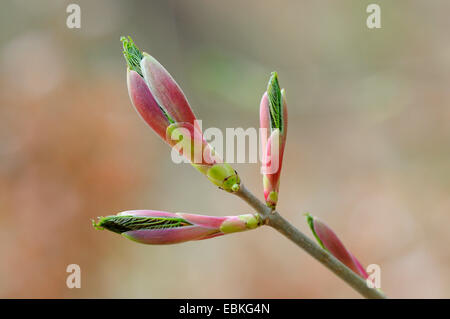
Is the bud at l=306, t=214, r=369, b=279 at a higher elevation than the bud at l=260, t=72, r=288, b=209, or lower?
lower

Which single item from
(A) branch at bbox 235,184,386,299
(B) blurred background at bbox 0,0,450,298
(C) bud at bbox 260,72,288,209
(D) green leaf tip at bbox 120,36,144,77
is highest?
(B) blurred background at bbox 0,0,450,298

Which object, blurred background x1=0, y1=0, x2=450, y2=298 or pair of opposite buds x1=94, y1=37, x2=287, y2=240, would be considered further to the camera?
blurred background x1=0, y1=0, x2=450, y2=298

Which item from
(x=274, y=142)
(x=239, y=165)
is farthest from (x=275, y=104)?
(x=239, y=165)

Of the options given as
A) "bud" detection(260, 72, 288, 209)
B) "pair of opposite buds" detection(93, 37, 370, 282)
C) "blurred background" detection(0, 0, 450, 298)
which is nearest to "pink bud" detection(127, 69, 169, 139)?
"pair of opposite buds" detection(93, 37, 370, 282)

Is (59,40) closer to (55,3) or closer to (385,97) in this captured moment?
(55,3)

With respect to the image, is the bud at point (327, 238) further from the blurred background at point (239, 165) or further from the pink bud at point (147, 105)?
the blurred background at point (239, 165)

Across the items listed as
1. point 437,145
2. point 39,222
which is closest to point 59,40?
point 39,222

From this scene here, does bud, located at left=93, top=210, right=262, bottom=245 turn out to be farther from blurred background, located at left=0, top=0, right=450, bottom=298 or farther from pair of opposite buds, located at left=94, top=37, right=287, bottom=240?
blurred background, located at left=0, top=0, right=450, bottom=298

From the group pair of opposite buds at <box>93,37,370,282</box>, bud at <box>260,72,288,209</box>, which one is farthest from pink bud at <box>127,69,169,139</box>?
bud at <box>260,72,288,209</box>
